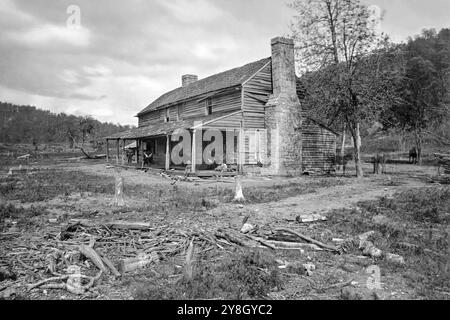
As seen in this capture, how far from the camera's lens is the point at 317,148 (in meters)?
25.0

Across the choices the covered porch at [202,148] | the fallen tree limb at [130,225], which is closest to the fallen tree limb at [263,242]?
the fallen tree limb at [130,225]

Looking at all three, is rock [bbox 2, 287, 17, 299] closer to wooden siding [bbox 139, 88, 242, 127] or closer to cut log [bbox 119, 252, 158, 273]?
cut log [bbox 119, 252, 158, 273]

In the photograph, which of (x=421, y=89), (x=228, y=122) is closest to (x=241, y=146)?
(x=228, y=122)

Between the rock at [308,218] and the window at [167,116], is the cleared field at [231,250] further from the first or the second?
the window at [167,116]

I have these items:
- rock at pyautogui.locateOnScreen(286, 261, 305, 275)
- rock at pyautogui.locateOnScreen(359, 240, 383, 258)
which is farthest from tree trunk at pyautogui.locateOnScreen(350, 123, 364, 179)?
rock at pyautogui.locateOnScreen(286, 261, 305, 275)

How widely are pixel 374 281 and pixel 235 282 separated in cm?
210

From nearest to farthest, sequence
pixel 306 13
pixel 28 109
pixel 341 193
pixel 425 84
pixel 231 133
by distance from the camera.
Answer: pixel 341 193
pixel 306 13
pixel 231 133
pixel 425 84
pixel 28 109

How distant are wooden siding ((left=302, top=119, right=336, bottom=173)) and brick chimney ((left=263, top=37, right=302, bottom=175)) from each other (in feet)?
4.11

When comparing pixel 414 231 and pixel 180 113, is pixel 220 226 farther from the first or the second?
pixel 180 113

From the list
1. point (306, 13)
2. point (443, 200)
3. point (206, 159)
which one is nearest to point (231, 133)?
point (206, 159)

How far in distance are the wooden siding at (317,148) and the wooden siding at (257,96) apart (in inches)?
128

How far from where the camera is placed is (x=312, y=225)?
8461 millimetres

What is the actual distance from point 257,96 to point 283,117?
2.63 metres
